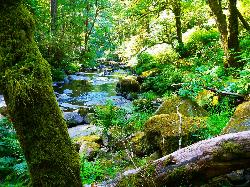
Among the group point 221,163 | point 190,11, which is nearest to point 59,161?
point 221,163

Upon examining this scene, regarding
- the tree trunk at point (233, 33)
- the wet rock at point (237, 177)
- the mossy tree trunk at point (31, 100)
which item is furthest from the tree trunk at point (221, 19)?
the mossy tree trunk at point (31, 100)

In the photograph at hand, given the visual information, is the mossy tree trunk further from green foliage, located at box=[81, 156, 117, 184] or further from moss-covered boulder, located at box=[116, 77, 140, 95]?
moss-covered boulder, located at box=[116, 77, 140, 95]

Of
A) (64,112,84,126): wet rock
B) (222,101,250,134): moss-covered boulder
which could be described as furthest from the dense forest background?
(64,112,84,126): wet rock

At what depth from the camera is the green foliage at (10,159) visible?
582 centimetres

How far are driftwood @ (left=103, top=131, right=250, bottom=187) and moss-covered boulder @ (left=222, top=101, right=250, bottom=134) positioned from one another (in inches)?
35.3

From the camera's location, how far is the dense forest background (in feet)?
19.4

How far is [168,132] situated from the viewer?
5777 millimetres

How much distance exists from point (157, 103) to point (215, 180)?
8.27 metres

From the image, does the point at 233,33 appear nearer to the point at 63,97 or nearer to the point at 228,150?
the point at 228,150

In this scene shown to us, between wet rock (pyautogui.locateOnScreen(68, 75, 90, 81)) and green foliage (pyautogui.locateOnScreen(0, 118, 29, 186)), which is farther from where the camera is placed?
wet rock (pyautogui.locateOnScreen(68, 75, 90, 81))

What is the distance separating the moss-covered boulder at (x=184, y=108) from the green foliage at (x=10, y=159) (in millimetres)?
3383

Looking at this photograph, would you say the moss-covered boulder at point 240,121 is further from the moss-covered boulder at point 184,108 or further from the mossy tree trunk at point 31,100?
the mossy tree trunk at point 31,100

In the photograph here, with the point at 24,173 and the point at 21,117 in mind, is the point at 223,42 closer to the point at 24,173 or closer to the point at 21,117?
the point at 24,173

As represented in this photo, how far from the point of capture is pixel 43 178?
3203 mm
